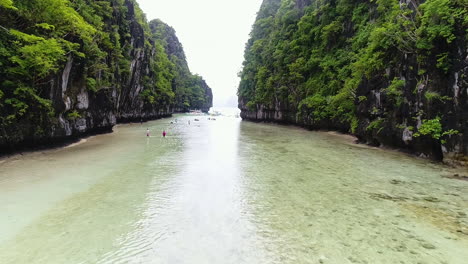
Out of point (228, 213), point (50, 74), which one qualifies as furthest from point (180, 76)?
point (228, 213)

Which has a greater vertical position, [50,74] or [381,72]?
[381,72]

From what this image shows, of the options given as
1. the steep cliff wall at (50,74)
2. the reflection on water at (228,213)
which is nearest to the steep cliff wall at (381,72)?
the reflection on water at (228,213)

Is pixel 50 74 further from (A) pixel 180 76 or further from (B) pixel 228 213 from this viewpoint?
(A) pixel 180 76

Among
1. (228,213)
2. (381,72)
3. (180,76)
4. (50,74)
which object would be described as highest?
(180,76)

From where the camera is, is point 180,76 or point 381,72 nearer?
point 381,72

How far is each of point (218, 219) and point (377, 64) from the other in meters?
18.6

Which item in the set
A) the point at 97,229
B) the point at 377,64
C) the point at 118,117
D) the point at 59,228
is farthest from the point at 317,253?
the point at 118,117

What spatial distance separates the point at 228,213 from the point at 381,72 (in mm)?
18732

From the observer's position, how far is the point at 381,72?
19578 mm

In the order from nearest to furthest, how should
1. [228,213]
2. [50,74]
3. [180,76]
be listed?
[228,213], [50,74], [180,76]

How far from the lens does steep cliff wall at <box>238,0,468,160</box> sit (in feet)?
40.3

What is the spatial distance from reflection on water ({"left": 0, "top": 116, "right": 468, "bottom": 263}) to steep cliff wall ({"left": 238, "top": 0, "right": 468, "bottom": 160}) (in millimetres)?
3199

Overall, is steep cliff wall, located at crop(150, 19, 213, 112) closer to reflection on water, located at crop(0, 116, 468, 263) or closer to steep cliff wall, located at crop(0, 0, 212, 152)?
steep cliff wall, located at crop(0, 0, 212, 152)

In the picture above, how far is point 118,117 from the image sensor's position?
1590 inches
